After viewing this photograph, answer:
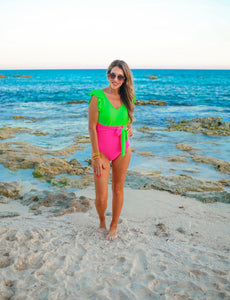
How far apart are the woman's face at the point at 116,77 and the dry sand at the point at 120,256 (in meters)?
1.96

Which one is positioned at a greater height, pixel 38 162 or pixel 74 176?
pixel 38 162

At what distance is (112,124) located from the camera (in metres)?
3.22

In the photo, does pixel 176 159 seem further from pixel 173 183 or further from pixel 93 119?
pixel 93 119

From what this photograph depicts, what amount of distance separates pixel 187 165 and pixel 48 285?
547 centimetres

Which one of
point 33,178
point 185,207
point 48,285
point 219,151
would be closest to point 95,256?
point 48,285

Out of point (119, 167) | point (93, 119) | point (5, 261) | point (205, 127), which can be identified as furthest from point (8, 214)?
point (205, 127)

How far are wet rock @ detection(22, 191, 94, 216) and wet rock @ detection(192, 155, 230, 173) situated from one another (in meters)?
3.80

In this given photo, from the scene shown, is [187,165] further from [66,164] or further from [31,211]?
[31,211]

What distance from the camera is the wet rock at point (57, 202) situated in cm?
429

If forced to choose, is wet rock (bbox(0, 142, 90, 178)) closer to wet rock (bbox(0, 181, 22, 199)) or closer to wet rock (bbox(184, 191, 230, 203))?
wet rock (bbox(0, 181, 22, 199))

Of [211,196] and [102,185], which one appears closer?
[102,185]

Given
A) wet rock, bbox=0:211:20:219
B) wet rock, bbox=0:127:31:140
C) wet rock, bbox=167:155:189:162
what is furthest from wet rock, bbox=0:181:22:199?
wet rock, bbox=0:127:31:140

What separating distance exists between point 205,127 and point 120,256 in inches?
427

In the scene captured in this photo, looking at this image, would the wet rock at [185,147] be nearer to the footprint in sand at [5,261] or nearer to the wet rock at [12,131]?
the wet rock at [12,131]
